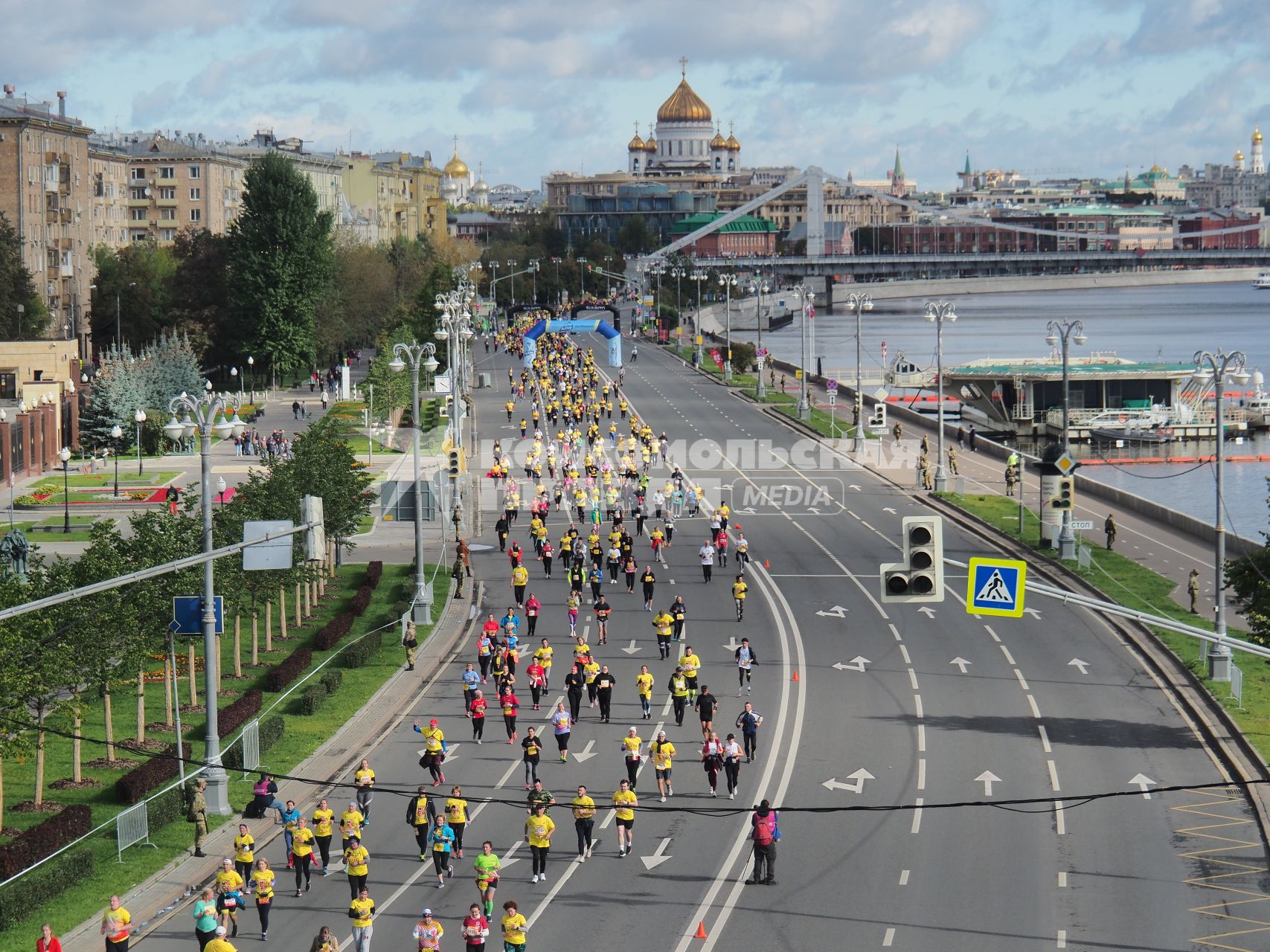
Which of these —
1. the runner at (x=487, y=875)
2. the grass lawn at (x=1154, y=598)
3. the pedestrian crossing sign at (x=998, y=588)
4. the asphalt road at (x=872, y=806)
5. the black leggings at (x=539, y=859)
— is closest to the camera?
the pedestrian crossing sign at (x=998, y=588)

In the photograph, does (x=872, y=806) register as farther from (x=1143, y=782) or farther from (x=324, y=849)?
(x=324, y=849)

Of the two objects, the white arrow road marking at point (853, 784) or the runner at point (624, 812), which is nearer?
the runner at point (624, 812)

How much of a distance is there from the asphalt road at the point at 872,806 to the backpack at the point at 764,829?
677 mm

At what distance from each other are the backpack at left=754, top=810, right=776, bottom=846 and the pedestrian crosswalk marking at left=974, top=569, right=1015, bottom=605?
5345 mm

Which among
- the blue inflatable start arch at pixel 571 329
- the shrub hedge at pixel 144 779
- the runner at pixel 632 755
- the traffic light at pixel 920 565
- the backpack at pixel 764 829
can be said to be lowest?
the shrub hedge at pixel 144 779

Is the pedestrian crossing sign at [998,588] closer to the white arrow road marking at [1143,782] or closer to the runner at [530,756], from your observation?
the white arrow road marking at [1143,782]

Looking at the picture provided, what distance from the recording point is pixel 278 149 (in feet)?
629

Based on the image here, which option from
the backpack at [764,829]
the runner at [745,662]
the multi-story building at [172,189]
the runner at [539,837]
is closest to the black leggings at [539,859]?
the runner at [539,837]

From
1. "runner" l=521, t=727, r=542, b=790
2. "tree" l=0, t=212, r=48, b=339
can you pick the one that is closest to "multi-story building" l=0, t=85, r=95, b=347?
Result: "tree" l=0, t=212, r=48, b=339

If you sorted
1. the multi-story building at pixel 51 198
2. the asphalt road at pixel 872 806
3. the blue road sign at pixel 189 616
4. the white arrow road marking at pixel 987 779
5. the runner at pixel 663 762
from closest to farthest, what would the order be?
the asphalt road at pixel 872 806
the runner at pixel 663 762
the white arrow road marking at pixel 987 779
the blue road sign at pixel 189 616
the multi-story building at pixel 51 198

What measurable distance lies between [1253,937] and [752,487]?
149 feet

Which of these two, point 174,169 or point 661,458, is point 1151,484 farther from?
point 174,169

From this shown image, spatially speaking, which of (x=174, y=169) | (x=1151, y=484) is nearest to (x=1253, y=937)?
(x=1151, y=484)

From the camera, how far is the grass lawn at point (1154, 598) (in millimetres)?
34125
